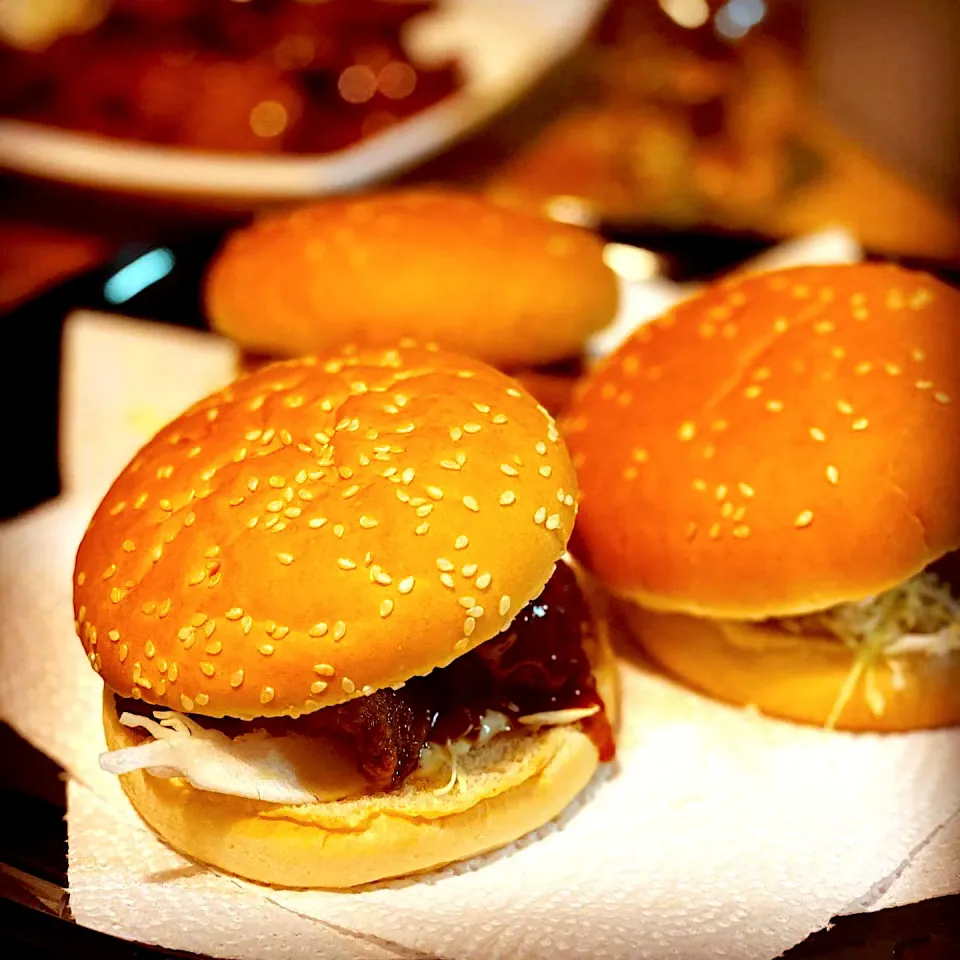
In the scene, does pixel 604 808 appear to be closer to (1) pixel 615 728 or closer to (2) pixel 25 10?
(1) pixel 615 728

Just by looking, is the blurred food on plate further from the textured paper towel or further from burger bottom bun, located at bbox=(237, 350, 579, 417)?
the textured paper towel

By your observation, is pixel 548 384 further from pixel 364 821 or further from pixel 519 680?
pixel 364 821

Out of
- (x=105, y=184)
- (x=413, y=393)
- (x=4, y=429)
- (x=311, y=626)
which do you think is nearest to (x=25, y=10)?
(x=105, y=184)

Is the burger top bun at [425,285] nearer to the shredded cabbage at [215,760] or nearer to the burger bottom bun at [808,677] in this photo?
the burger bottom bun at [808,677]

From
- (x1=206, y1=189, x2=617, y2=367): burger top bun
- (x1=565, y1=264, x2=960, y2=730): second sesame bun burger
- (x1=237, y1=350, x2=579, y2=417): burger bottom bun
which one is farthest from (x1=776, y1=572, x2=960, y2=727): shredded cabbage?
(x1=206, y1=189, x2=617, y2=367): burger top bun

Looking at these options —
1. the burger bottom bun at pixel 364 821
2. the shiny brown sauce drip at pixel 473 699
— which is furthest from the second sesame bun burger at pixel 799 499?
the burger bottom bun at pixel 364 821

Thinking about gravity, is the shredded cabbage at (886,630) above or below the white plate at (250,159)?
below

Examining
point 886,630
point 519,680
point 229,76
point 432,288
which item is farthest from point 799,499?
point 229,76

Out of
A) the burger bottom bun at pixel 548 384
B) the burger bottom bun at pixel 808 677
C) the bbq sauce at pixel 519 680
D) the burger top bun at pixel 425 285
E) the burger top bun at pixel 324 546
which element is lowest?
the burger bottom bun at pixel 808 677
